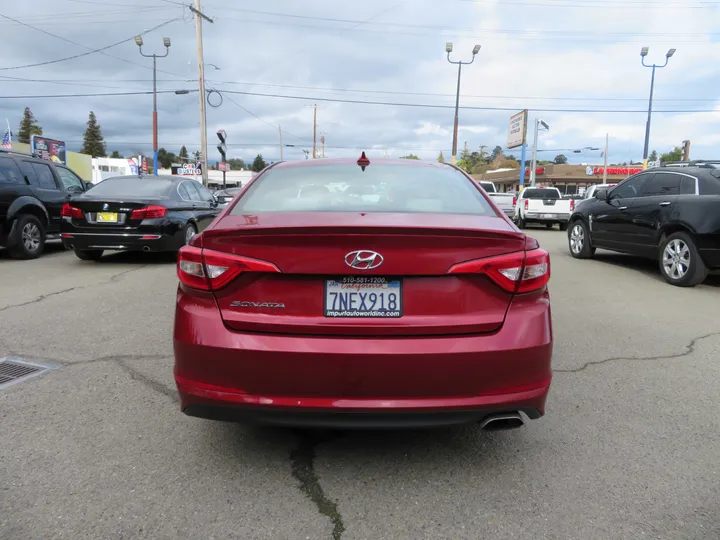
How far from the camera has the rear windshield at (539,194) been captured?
770 inches

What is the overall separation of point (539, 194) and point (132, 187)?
15.0 m

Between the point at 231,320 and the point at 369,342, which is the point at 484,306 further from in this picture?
the point at 231,320

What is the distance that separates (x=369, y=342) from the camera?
233 centimetres

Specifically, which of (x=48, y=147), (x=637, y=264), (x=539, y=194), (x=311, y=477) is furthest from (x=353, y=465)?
(x=48, y=147)

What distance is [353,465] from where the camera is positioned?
9.02ft

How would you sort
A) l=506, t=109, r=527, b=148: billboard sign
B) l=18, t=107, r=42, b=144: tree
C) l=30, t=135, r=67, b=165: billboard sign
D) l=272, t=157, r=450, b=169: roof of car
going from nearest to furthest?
1. l=272, t=157, r=450, b=169: roof of car
2. l=30, t=135, r=67, b=165: billboard sign
3. l=506, t=109, r=527, b=148: billboard sign
4. l=18, t=107, r=42, b=144: tree

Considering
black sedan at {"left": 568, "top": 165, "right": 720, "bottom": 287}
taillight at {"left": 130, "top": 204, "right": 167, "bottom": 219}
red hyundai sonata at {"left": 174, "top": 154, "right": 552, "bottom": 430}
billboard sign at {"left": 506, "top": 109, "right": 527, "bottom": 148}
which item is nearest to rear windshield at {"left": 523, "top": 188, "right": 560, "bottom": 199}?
black sedan at {"left": 568, "top": 165, "right": 720, "bottom": 287}

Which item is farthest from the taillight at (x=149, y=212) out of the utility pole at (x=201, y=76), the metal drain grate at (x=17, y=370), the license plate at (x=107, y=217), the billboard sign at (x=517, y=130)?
the billboard sign at (x=517, y=130)

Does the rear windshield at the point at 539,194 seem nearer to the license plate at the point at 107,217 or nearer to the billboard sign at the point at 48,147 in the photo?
the license plate at the point at 107,217

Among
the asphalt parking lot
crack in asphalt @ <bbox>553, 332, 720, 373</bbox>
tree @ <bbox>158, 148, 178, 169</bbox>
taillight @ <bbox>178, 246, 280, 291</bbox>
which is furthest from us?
tree @ <bbox>158, 148, 178, 169</bbox>

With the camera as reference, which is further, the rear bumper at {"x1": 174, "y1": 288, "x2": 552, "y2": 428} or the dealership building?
the dealership building

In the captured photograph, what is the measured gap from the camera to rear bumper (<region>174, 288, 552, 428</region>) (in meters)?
2.31

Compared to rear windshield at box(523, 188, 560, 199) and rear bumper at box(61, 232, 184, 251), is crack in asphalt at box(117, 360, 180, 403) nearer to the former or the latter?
rear bumper at box(61, 232, 184, 251)

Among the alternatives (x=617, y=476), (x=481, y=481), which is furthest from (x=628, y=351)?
(x=481, y=481)
